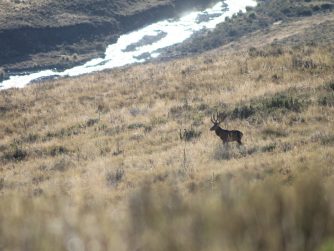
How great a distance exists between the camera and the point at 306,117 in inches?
528

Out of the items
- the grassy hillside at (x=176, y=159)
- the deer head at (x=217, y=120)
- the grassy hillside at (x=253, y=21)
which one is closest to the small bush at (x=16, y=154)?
the grassy hillside at (x=176, y=159)

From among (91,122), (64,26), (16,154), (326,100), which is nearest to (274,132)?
(326,100)

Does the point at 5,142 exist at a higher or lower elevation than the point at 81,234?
lower

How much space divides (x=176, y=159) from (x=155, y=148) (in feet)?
5.25

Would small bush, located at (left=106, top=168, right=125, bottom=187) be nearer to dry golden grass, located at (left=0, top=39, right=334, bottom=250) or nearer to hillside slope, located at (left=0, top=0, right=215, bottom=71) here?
dry golden grass, located at (left=0, top=39, right=334, bottom=250)

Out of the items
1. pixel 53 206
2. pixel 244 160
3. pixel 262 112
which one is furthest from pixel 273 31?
pixel 53 206

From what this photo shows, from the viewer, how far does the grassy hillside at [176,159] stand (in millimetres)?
3045

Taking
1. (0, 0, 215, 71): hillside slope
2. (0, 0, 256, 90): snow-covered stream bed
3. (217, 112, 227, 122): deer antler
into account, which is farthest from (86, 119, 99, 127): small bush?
(0, 0, 215, 71): hillside slope

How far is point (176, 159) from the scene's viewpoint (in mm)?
11594

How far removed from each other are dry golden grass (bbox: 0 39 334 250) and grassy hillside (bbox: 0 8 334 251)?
18mm

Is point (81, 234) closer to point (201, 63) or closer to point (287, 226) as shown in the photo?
point (287, 226)

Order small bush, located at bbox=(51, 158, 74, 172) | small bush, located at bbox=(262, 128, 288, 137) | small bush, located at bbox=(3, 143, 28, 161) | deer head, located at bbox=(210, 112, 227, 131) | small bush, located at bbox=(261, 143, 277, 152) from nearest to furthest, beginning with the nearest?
small bush, located at bbox=(261, 143, 277, 152) < small bush, located at bbox=(51, 158, 74, 172) < small bush, located at bbox=(262, 128, 288, 137) < deer head, located at bbox=(210, 112, 227, 131) < small bush, located at bbox=(3, 143, 28, 161)

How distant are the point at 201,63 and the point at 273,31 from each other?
21862mm

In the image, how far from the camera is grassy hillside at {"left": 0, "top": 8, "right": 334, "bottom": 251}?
3.04m
